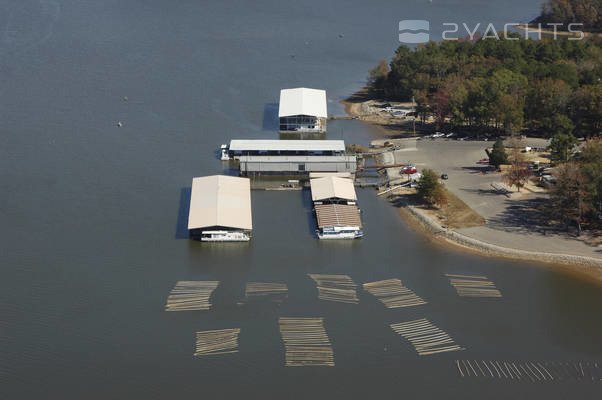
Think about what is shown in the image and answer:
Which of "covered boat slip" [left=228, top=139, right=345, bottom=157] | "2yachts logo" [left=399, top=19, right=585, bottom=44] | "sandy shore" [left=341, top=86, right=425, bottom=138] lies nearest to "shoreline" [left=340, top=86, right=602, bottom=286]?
"covered boat slip" [left=228, top=139, right=345, bottom=157]

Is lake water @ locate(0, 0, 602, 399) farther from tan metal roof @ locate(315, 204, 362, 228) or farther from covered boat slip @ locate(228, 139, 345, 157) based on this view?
covered boat slip @ locate(228, 139, 345, 157)

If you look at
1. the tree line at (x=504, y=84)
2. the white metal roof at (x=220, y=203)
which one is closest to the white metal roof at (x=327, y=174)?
the white metal roof at (x=220, y=203)

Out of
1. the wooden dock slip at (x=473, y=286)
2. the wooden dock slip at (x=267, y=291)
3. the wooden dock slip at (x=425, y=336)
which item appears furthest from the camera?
the wooden dock slip at (x=473, y=286)

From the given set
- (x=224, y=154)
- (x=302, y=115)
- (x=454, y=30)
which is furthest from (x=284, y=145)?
(x=454, y=30)

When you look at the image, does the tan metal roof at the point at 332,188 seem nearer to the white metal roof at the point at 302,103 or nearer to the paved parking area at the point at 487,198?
the paved parking area at the point at 487,198

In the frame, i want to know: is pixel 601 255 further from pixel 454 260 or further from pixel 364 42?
pixel 364 42

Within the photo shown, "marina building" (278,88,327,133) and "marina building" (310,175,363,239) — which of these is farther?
"marina building" (278,88,327,133)
